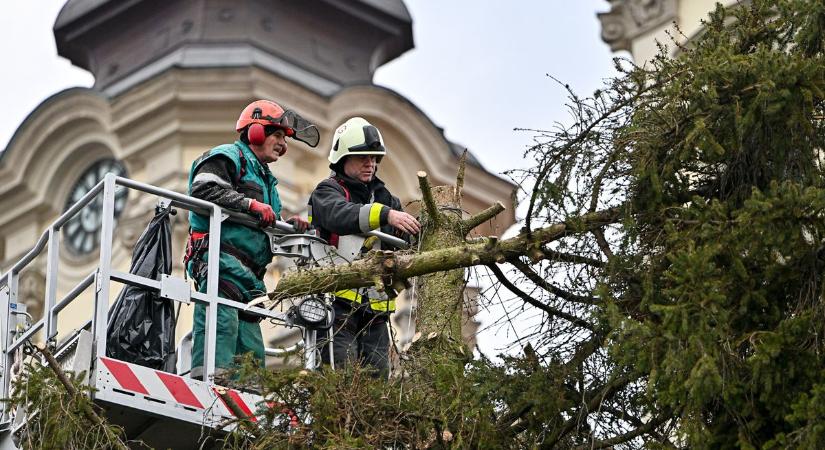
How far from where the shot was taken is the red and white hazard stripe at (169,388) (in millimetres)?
9539

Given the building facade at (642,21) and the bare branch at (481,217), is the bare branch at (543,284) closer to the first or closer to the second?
the bare branch at (481,217)

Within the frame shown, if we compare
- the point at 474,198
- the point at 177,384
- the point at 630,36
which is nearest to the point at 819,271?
the point at 177,384

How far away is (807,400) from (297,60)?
26.3m

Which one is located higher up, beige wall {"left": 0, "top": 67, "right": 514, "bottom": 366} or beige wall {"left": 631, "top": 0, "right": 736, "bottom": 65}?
beige wall {"left": 0, "top": 67, "right": 514, "bottom": 366}

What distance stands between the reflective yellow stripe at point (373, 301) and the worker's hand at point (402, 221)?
0.37m

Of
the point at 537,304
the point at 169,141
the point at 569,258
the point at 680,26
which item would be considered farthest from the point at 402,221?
the point at 169,141

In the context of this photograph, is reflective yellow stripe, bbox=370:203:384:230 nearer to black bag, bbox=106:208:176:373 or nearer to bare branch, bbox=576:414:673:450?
black bag, bbox=106:208:176:373

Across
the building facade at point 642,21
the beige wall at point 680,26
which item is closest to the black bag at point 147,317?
the beige wall at point 680,26

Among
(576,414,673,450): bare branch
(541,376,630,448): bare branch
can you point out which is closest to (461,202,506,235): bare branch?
(541,376,630,448): bare branch

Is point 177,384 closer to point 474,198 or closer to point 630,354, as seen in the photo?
point 630,354

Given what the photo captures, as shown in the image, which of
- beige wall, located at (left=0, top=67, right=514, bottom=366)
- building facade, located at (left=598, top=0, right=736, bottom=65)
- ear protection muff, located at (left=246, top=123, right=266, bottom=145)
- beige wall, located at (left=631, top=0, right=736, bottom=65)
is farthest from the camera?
beige wall, located at (left=0, top=67, right=514, bottom=366)

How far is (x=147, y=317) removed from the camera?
9977 millimetres

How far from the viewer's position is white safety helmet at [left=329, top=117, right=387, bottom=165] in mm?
11055

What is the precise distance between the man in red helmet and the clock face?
21.6 metres
